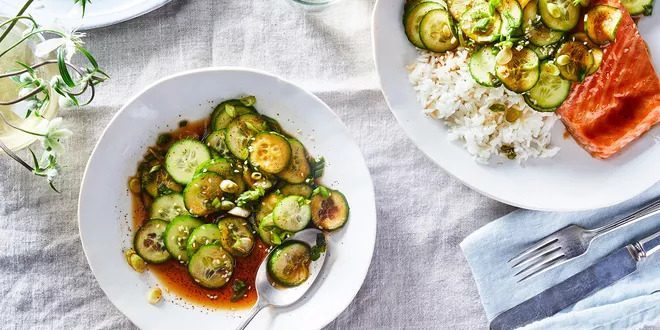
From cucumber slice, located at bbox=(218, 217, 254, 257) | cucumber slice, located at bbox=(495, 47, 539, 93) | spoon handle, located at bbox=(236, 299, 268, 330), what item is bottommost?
spoon handle, located at bbox=(236, 299, 268, 330)

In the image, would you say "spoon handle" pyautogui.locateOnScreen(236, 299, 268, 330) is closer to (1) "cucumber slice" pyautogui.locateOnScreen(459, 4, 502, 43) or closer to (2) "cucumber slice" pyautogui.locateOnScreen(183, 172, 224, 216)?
(2) "cucumber slice" pyautogui.locateOnScreen(183, 172, 224, 216)

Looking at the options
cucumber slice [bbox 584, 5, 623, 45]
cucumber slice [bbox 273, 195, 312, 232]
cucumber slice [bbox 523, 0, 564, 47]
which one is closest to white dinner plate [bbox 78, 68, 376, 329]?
cucumber slice [bbox 273, 195, 312, 232]

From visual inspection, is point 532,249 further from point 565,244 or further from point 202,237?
point 202,237

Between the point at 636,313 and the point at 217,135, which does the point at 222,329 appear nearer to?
the point at 217,135

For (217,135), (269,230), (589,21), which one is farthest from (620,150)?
(217,135)

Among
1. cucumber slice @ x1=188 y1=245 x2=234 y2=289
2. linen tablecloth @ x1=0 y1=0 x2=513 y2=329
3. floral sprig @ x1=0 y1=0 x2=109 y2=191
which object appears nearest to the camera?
floral sprig @ x1=0 y1=0 x2=109 y2=191

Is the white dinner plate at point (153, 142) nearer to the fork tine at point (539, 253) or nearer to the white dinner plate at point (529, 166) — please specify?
the white dinner plate at point (529, 166)

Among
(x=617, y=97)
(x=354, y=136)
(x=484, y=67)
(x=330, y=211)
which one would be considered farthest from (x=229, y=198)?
(x=617, y=97)
